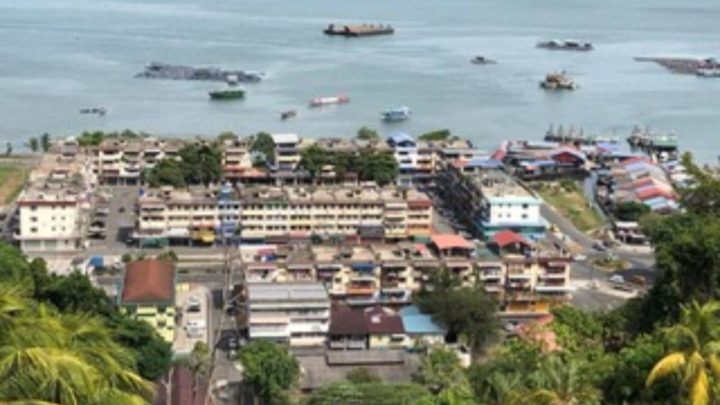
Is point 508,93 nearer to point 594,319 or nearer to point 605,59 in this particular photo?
point 605,59

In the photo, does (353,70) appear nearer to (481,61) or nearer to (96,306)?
(481,61)

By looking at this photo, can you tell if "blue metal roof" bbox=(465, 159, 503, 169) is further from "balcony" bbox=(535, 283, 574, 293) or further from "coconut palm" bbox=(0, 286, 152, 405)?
"coconut palm" bbox=(0, 286, 152, 405)

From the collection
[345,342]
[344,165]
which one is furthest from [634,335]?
[344,165]

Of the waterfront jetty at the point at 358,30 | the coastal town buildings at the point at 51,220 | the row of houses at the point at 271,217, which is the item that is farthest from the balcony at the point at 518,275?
the waterfront jetty at the point at 358,30

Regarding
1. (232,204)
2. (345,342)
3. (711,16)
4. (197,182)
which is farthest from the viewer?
(711,16)

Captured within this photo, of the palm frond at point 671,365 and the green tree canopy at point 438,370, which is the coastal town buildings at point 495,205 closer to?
the green tree canopy at point 438,370
